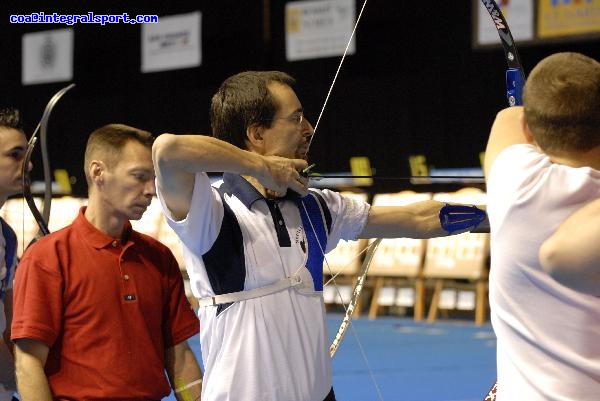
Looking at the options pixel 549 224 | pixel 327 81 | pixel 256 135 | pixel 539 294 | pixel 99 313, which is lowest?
pixel 99 313

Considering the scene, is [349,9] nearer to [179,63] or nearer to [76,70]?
[179,63]

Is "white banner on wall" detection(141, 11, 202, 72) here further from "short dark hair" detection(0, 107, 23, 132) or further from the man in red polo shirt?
the man in red polo shirt

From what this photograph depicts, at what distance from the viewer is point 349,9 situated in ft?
42.1

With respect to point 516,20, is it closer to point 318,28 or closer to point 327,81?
point 318,28

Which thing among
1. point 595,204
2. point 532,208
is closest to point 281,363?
point 532,208

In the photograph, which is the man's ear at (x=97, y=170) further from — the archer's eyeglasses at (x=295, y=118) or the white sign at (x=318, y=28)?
the white sign at (x=318, y=28)

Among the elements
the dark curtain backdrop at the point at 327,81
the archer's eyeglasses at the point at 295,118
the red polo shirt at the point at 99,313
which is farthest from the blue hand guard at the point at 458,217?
the dark curtain backdrop at the point at 327,81

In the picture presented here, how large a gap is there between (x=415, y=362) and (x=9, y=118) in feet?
15.1

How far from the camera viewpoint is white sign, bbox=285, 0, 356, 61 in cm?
1287

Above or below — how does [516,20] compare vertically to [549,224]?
above

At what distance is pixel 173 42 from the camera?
15.3m

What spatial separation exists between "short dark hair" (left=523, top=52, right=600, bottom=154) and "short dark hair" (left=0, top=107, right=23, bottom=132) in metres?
2.22

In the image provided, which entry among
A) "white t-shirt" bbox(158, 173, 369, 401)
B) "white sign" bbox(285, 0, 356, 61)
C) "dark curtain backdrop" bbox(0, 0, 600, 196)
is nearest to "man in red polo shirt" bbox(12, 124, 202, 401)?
"white t-shirt" bbox(158, 173, 369, 401)

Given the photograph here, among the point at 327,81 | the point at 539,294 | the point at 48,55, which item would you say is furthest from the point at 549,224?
the point at 48,55
